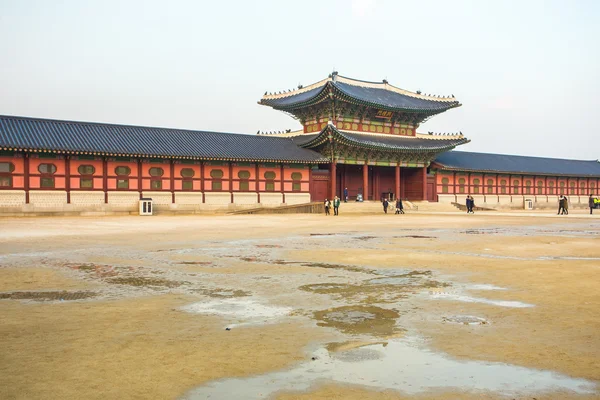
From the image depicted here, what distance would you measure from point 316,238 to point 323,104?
32967 millimetres

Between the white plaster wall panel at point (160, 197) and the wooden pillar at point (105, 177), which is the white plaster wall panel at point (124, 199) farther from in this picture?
the white plaster wall panel at point (160, 197)

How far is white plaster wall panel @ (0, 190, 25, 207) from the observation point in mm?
35844

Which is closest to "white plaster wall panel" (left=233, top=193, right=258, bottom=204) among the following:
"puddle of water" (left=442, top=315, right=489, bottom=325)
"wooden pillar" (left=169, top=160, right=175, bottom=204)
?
"wooden pillar" (left=169, top=160, right=175, bottom=204)

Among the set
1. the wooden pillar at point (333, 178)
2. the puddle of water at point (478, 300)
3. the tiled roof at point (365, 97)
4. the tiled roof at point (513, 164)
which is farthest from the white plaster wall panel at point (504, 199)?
the puddle of water at point (478, 300)

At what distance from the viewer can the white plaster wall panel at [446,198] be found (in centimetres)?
5668

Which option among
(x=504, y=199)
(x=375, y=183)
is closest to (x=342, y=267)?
(x=375, y=183)

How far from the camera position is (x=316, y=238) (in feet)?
63.2

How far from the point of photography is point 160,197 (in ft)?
136

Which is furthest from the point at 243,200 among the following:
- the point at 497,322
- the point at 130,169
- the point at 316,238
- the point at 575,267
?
the point at 497,322

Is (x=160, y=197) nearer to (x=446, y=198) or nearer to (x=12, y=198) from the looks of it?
(x=12, y=198)

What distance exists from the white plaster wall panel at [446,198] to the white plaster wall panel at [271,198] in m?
18.8

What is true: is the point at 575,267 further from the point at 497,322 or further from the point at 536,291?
the point at 497,322

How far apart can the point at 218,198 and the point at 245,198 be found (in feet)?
7.74

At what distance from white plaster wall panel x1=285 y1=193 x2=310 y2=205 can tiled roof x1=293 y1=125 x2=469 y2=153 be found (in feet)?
15.3
